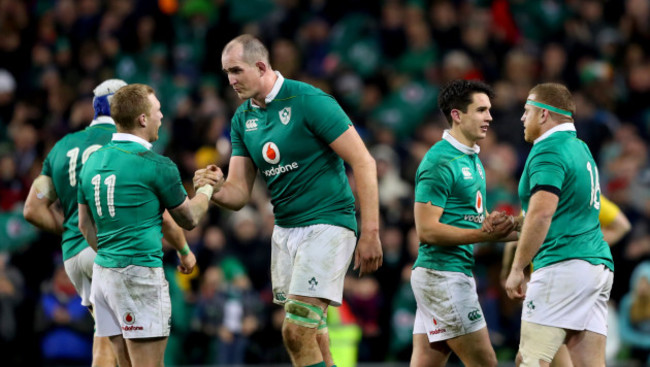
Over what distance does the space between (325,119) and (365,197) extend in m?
0.63

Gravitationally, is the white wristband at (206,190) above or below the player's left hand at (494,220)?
above

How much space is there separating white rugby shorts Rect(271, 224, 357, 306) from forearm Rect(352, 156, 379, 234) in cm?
29

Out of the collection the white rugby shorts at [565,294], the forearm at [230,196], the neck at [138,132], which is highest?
the neck at [138,132]

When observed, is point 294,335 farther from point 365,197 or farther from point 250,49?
point 250,49

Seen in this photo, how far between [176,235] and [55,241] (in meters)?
6.54

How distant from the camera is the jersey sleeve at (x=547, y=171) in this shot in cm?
662

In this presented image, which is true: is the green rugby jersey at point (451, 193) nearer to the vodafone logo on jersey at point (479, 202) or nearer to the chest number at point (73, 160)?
the vodafone logo on jersey at point (479, 202)

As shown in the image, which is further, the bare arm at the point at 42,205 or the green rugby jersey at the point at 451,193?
the bare arm at the point at 42,205

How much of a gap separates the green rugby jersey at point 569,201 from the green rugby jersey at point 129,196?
2.56m

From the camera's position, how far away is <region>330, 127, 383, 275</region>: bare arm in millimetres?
6566

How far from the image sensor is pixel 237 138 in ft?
24.3

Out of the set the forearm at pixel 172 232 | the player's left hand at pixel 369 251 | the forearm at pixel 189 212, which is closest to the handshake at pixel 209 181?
the forearm at pixel 189 212

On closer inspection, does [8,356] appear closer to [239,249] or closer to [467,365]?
[239,249]

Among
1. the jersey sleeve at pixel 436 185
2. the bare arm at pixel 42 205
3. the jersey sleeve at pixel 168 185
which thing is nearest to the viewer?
the jersey sleeve at pixel 168 185
